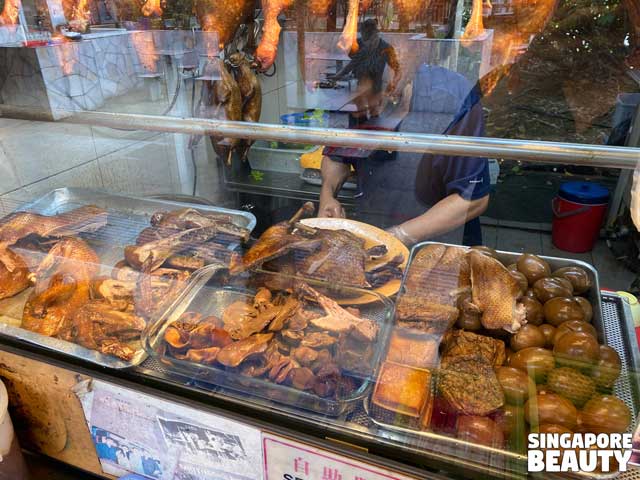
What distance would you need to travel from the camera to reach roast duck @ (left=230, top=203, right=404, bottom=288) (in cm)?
132

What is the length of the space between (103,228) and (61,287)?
40cm

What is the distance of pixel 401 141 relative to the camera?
1.15m

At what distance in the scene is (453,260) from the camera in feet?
4.30

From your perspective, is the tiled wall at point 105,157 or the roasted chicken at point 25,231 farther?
the tiled wall at point 105,157

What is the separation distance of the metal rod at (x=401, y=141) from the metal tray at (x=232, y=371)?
1.34ft

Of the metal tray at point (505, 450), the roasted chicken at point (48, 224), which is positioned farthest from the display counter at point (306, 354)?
the roasted chicken at point (48, 224)

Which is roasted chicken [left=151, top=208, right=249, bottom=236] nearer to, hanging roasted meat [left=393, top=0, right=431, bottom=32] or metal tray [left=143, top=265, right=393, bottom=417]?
metal tray [left=143, top=265, right=393, bottom=417]

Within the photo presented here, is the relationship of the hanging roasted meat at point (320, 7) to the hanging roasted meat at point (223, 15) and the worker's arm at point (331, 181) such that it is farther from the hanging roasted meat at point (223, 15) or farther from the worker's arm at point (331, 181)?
the worker's arm at point (331, 181)

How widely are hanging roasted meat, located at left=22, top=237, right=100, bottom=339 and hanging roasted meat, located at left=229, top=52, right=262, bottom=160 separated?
82 centimetres

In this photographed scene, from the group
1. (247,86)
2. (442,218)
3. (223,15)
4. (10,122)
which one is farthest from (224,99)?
(10,122)

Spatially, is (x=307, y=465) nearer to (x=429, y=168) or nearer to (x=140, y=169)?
(x=429, y=168)

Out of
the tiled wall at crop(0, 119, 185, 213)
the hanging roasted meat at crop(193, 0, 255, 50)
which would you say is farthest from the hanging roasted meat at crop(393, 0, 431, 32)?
the tiled wall at crop(0, 119, 185, 213)

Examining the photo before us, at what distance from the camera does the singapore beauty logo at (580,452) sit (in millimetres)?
808

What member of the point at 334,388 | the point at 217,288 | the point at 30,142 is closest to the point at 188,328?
the point at 217,288
